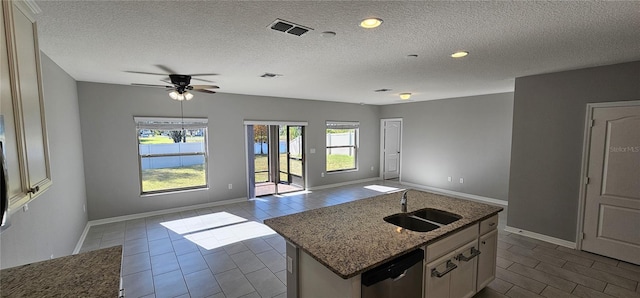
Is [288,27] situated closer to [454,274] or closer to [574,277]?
[454,274]

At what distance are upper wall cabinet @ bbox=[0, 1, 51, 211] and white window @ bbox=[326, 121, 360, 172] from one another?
625cm

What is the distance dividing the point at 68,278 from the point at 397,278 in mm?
1845

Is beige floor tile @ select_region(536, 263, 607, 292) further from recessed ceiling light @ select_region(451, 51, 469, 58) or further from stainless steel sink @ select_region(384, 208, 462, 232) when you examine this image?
recessed ceiling light @ select_region(451, 51, 469, 58)

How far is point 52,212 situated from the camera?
2.79 m

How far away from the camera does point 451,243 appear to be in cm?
215

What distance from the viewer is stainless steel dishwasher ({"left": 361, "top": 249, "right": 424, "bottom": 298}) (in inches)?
64.0

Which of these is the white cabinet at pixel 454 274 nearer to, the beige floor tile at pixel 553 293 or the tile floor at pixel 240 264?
the tile floor at pixel 240 264

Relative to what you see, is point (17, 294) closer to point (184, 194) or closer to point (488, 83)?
point (184, 194)

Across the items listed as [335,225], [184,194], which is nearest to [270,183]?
[184,194]

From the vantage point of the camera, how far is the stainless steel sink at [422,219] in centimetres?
249

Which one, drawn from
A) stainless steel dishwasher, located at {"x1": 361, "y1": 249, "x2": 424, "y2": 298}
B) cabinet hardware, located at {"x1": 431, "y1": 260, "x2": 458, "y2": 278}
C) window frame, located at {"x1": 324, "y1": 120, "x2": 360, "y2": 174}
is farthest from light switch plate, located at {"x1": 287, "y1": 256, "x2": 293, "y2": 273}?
window frame, located at {"x1": 324, "y1": 120, "x2": 360, "y2": 174}

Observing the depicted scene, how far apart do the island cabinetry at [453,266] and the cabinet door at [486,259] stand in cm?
10

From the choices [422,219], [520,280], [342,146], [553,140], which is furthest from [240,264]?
[342,146]

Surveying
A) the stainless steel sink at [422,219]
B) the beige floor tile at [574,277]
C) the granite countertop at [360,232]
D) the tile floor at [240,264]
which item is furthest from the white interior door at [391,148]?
the stainless steel sink at [422,219]
